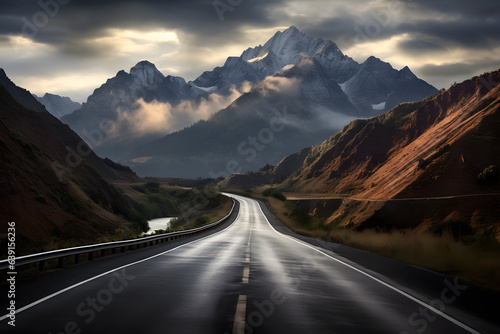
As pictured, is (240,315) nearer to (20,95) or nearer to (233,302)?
(233,302)

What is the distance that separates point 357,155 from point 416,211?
65871mm

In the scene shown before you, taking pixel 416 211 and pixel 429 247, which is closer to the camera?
pixel 429 247

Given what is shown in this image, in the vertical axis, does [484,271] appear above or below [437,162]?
below

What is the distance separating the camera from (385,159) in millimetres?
104938

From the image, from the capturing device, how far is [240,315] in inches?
310

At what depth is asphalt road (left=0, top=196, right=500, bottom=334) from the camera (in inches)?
284

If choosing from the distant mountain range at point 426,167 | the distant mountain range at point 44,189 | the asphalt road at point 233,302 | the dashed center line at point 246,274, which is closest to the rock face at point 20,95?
the distant mountain range at point 44,189

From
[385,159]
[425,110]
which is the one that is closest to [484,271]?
[385,159]

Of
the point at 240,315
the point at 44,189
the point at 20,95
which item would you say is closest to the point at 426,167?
the point at 44,189

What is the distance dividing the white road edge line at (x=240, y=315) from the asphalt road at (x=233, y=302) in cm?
2

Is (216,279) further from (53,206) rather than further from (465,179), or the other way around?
(465,179)

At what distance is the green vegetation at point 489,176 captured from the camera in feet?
173

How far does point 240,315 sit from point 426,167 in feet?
194

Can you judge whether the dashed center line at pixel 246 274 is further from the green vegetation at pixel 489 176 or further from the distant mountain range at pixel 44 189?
the green vegetation at pixel 489 176
